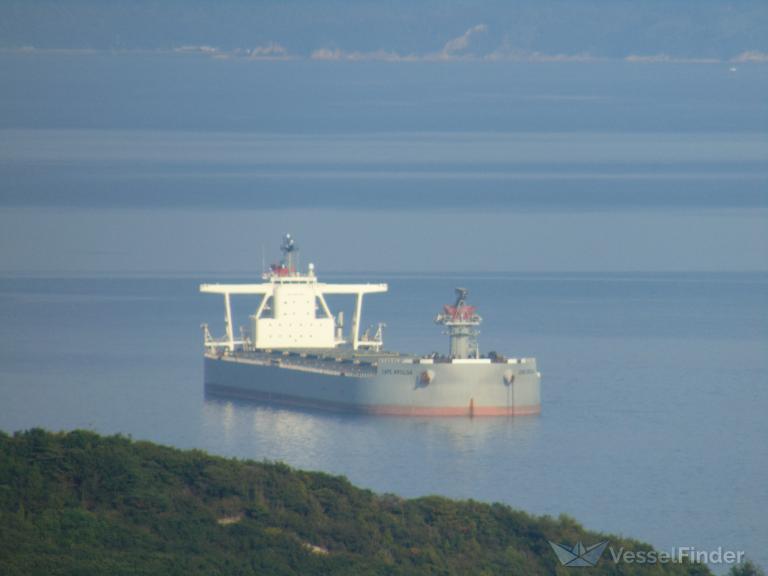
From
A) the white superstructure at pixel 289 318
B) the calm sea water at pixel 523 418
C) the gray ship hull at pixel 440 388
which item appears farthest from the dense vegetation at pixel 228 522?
the white superstructure at pixel 289 318

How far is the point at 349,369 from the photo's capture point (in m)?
64.1

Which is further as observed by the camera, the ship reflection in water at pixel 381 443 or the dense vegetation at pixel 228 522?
the ship reflection in water at pixel 381 443

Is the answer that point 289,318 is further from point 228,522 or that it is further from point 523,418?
point 228,522

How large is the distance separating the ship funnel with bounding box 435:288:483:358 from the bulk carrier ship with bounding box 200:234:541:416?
3cm

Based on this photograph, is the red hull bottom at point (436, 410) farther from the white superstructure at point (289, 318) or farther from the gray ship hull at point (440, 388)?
the white superstructure at point (289, 318)

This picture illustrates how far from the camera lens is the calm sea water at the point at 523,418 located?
5134cm

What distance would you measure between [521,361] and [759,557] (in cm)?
1948

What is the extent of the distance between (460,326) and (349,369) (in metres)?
3.40

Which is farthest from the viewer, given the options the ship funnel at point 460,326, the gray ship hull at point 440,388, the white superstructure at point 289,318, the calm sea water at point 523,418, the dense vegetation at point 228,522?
the white superstructure at point 289,318

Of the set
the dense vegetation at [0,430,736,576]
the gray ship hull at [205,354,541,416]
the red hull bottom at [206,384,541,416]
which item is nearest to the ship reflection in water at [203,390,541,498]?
the red hull bottom at [206,384,541,416]

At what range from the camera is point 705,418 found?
63156mm

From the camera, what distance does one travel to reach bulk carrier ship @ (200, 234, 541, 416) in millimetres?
62119

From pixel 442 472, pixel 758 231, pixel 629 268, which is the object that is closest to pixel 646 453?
pixel 442 472

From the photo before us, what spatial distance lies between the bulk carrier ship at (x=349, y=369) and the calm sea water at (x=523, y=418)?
73cm
